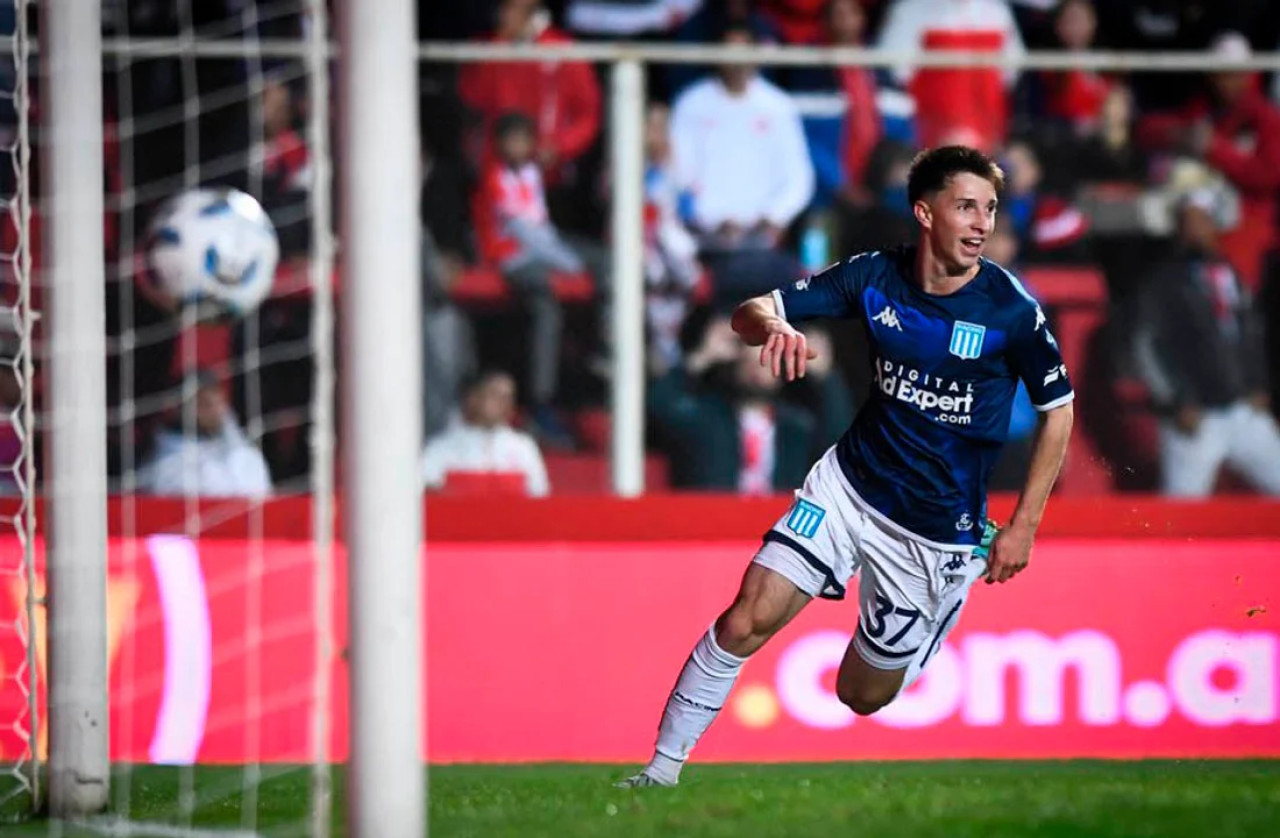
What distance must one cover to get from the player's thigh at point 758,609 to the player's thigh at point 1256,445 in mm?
3893

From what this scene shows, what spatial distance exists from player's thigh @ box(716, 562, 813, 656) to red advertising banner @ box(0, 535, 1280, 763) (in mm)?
1955

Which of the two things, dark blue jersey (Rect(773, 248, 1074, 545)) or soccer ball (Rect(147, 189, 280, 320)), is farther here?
soccer ball (Rect(147, 189, 280, 320))

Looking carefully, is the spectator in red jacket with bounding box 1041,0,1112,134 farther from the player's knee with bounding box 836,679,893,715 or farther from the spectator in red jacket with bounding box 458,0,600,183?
the player's knee with bounding box 836,679,893,715

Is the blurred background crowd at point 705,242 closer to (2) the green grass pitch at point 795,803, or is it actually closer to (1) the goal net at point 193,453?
(1) the goal net at point 193,453

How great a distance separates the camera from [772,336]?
6.27m

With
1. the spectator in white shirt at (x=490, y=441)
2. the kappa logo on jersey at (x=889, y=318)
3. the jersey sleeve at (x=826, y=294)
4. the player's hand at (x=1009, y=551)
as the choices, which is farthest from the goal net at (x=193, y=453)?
the player's hand at (x=1009, y=551)

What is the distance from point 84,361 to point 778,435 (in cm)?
398

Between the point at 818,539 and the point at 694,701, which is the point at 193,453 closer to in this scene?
the point at 694,701

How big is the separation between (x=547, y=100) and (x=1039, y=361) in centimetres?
361

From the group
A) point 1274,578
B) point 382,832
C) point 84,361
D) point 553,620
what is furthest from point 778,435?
point 382,832

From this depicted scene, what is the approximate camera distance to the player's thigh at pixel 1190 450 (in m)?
10.1

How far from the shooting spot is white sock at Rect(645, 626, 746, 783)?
6996mm

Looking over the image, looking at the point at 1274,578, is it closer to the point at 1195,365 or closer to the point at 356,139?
the point at 1195,365

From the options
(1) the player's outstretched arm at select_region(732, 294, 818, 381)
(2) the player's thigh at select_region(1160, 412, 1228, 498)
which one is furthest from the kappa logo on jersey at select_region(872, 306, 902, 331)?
(2) the player's thigh at select_region(1160, 412, 1228, 498)
